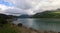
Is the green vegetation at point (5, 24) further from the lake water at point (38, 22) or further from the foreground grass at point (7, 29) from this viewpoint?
the lake water at point (38, 22)

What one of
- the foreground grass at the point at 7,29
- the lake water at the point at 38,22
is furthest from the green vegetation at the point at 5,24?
the lake water at the point at 38,22

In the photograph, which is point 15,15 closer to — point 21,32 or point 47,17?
point 21,32

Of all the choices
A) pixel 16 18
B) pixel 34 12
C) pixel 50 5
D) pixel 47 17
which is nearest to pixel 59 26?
pixel 47 17

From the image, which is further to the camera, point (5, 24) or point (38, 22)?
point (38, 22)

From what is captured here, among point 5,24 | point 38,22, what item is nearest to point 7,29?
point 5,24

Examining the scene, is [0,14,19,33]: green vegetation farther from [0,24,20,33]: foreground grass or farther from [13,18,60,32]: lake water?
[13,18,60,32]: lake water

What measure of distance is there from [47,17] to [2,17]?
2986 millimetres

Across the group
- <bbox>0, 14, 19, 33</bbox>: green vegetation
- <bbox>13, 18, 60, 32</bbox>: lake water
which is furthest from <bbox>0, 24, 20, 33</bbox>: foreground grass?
<bbox>13, 18, 60, 32</bbox>: lake water

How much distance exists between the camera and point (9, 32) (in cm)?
585

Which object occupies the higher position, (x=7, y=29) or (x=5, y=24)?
(x=5, y=24)

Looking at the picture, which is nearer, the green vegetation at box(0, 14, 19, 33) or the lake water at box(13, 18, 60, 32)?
the green vegetation at box(0, 14, 19, 33)

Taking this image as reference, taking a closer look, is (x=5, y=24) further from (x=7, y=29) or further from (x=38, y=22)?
(x=38, y=22)

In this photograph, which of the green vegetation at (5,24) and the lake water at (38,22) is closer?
the green vegetation at (5,24)

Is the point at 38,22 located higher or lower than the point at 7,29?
higher
